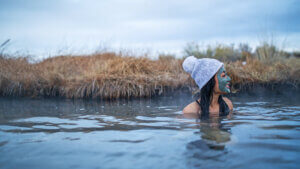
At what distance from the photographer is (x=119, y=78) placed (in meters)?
8.23

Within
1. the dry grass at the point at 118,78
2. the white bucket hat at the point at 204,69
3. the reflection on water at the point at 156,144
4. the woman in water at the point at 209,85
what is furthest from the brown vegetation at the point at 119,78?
the reflection on water at the point at 156,144

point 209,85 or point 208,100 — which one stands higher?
point 209,85

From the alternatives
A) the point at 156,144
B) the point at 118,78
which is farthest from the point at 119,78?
the point at 156,144

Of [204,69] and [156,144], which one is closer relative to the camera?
[156,144]

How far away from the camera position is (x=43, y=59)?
38.3 feet

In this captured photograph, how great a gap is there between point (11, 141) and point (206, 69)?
299 centimetres

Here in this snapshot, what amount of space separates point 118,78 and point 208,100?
4.32m

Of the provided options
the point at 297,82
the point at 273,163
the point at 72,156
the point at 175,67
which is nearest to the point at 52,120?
the point at 72,156

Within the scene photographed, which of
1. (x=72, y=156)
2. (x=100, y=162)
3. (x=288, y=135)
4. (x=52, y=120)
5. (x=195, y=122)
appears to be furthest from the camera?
(x=52, y=120)

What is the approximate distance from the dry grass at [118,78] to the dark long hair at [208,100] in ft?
12.0

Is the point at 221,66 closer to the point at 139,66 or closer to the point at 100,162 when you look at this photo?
the point at 100,162

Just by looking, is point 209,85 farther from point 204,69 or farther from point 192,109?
point 192,109

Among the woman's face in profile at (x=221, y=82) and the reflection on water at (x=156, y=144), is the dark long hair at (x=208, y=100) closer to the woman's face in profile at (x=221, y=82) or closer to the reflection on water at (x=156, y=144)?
the woman's face in profile at (x=221, y=82)

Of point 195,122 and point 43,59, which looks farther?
point 43,59
